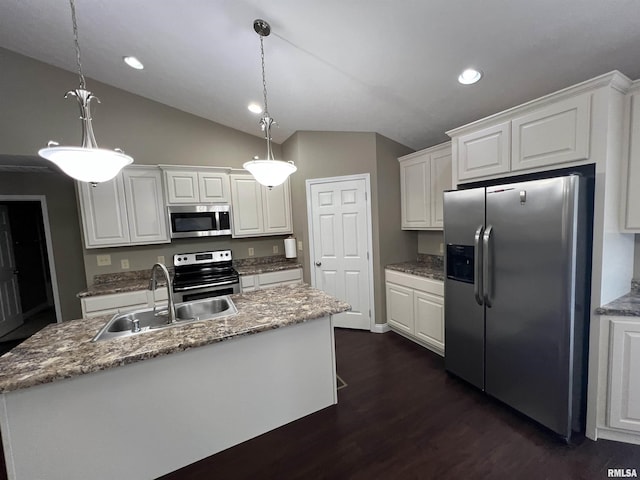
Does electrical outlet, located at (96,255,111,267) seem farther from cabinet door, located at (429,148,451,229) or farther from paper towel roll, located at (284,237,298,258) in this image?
cabinet door, located at (429,148,451,229)

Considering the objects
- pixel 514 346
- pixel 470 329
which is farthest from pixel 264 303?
pixel 514 346

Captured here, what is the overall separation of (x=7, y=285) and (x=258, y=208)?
403 cm

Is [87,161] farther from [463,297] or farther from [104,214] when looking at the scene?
[463,297]

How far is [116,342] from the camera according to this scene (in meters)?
1.51

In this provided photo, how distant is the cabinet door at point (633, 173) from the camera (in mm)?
1703

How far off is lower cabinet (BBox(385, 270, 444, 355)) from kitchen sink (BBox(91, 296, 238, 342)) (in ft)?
6.56

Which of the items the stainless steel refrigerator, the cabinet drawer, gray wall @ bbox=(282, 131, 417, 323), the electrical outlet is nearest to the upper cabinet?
gray wall @ bbox=(282, 131, 417, 323)

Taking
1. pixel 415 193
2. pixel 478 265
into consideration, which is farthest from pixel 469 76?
pixel 478 265

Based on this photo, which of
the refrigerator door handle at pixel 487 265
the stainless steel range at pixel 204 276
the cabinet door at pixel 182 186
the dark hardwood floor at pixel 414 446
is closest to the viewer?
the dark hardwood floor at pixel 414 446

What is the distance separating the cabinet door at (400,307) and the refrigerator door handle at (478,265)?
101cm

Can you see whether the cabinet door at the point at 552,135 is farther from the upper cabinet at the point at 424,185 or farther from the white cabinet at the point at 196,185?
the white cabinet at the point at 196,185

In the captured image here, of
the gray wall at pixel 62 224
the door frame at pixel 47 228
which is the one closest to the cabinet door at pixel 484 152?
the gray wall at pixel 62 224

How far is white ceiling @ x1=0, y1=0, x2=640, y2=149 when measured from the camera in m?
1.71

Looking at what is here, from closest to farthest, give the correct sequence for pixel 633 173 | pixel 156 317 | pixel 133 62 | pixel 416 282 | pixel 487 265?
pixel 633 173, pixel 156 317, pixel 487 265, pixel 133 62, pixel 416 282
